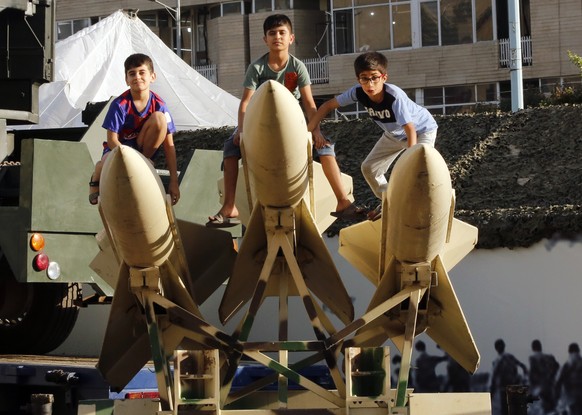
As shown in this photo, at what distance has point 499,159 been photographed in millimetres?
16047

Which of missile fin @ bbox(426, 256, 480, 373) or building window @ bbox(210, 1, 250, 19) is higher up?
building window @ bbox(210, 1, 250, 19)

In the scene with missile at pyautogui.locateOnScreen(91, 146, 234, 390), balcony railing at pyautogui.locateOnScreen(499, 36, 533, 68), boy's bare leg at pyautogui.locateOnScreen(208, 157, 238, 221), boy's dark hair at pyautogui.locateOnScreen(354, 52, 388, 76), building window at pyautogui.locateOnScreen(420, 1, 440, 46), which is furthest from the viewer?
building window at pyautogui.locateOnScreen(420, 1, 440, 46)

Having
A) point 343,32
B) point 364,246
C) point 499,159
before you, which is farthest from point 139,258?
point 343,32

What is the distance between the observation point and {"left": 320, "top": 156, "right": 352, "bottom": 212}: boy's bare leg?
851 centimetres

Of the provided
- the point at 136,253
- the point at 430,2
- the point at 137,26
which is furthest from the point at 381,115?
the point at 430,2

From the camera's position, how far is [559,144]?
628 inches

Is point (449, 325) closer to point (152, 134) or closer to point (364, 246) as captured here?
point (364, 246)

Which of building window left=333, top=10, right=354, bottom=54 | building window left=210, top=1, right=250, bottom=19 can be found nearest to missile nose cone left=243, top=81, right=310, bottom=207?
building window left=333, top=10, right=354, bottom=54

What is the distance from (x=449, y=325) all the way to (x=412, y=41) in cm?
2863

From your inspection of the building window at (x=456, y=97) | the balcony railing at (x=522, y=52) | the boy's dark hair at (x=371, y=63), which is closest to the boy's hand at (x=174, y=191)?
the boy's dark hair at (x=371, y=63)

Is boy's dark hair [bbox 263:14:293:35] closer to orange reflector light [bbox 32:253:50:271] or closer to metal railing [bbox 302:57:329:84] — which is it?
orange reflector light [bbox 32:253:50:271]

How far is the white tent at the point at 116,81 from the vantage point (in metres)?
20.9

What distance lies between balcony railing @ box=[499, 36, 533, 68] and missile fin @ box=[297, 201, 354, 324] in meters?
25.8

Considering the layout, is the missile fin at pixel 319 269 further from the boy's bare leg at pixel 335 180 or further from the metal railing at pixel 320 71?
the metal railing at pixel 320 71
